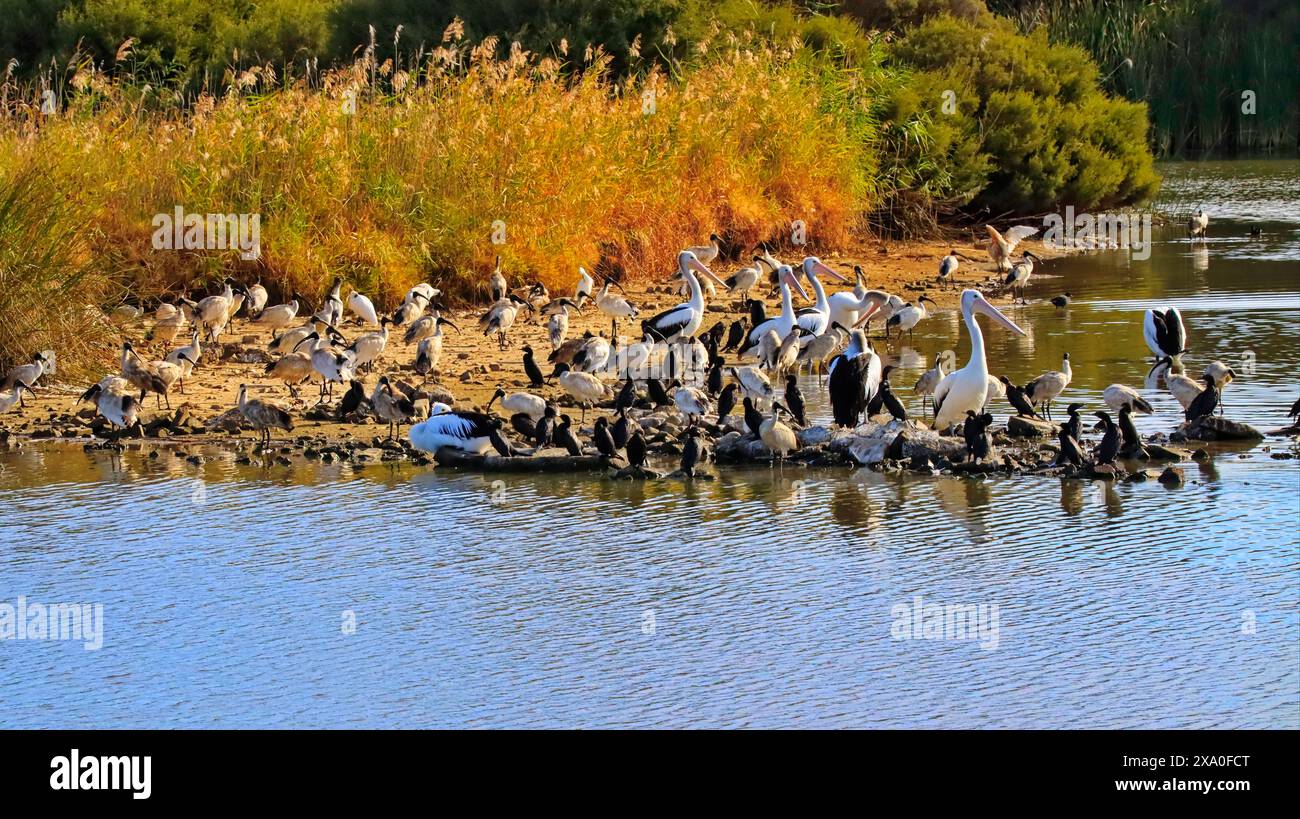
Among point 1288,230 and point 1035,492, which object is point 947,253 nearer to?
point 1288,230

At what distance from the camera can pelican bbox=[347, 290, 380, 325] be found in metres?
14.7

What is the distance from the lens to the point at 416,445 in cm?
1051

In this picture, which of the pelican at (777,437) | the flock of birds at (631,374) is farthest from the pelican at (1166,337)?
the pelican at (777,437)

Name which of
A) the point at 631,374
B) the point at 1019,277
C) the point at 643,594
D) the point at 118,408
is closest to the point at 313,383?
the point at 118,408

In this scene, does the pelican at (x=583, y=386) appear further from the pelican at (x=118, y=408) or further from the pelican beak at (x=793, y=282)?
the pelican beak at (x=793, y=282)

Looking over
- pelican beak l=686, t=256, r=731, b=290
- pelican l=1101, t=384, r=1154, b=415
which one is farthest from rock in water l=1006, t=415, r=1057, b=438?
pelican beak l=686, t=256, r=731, b=290

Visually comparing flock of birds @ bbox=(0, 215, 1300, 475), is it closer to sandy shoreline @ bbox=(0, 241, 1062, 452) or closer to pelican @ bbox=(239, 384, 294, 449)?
pelican @ bbox=(239, 384, 294, 449)

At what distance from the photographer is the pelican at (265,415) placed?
10984mm

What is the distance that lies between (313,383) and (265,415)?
250 cm

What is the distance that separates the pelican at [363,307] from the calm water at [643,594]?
4.07 metres

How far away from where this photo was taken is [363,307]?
14.7 metres

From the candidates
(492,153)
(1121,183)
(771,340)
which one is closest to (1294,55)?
(1121,183)

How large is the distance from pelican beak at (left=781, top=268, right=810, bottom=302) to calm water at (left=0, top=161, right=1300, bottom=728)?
17.3ft
